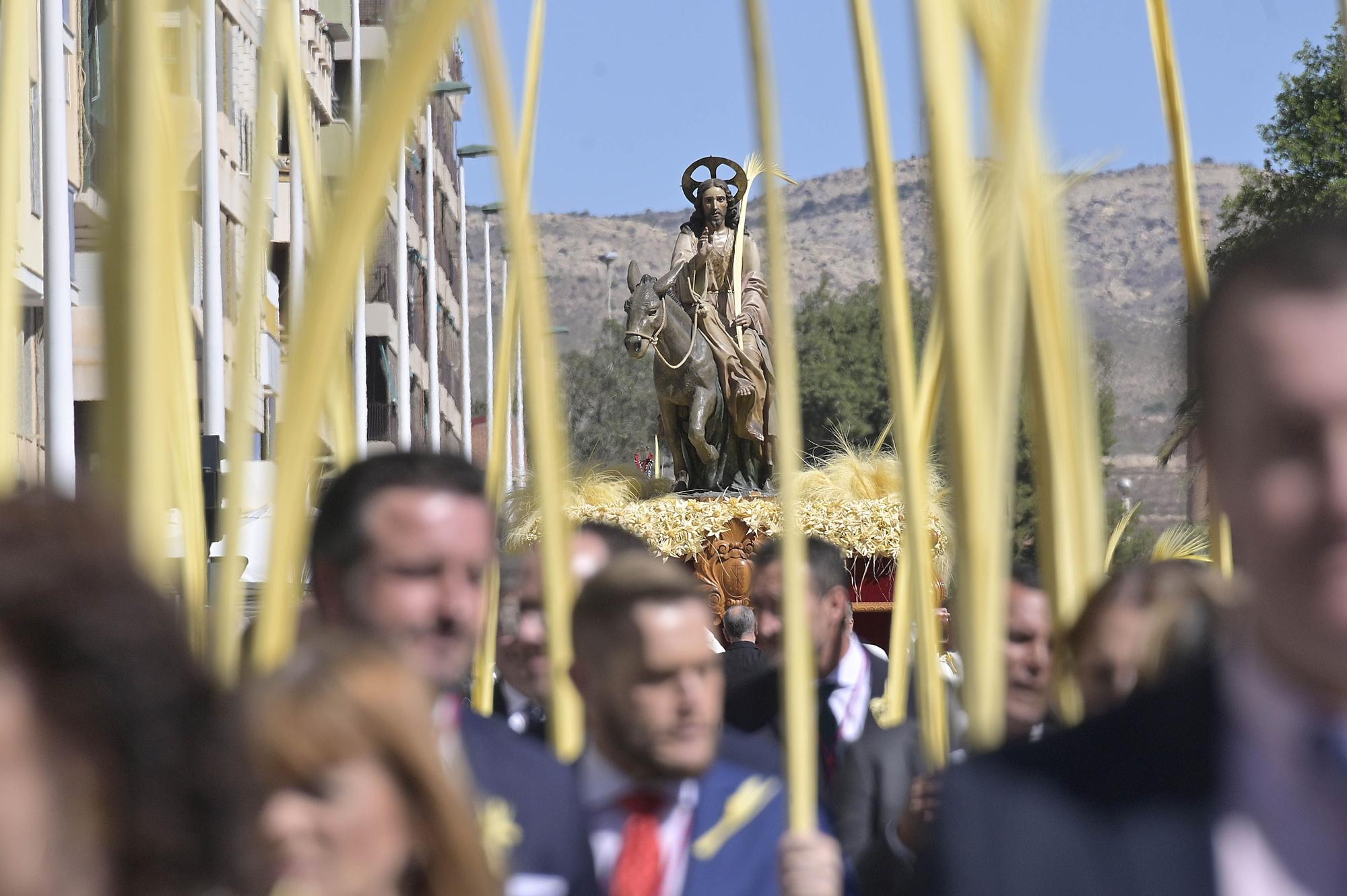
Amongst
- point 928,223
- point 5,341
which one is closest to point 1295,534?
point 928,223

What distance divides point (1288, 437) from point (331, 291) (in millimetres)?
1138

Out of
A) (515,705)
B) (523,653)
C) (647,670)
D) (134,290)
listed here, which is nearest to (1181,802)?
(134,290)

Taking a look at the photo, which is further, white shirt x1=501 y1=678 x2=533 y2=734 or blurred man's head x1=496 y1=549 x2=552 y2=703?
white shirt x1=501 y1=678 x2=533 y2=734

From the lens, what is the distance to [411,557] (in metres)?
2.64

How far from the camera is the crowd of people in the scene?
1.22 m

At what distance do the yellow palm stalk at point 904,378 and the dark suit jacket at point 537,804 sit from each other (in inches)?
16.7

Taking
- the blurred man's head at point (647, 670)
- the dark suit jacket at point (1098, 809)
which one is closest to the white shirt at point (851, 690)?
the blurred man's head at point (647, 670)

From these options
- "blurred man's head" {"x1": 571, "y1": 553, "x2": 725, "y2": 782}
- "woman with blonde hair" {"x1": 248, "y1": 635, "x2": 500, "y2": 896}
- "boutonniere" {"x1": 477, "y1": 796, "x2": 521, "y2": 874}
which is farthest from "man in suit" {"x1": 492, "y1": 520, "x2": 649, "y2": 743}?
"woman with blonde hair" {"x1": 248, "y1": 635, "x2": 500, "y2": 896}

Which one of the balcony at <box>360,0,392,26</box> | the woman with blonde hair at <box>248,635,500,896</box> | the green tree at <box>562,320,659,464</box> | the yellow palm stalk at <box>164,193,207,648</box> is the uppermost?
the balcony at <box>360,0,392,26</box>

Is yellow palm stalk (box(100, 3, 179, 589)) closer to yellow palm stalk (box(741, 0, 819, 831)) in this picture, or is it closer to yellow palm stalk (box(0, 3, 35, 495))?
yellow palm stalk (box(0, 3, 35, 495))

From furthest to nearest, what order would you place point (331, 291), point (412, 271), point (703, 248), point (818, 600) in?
point (412, 271) → point (703, 248) → point (818, 600) → point (331, 291)

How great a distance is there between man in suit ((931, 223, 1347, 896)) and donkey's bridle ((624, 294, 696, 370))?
61.3 ft

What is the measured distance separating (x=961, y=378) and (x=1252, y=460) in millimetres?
665

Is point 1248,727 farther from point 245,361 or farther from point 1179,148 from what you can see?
point 1179,148
